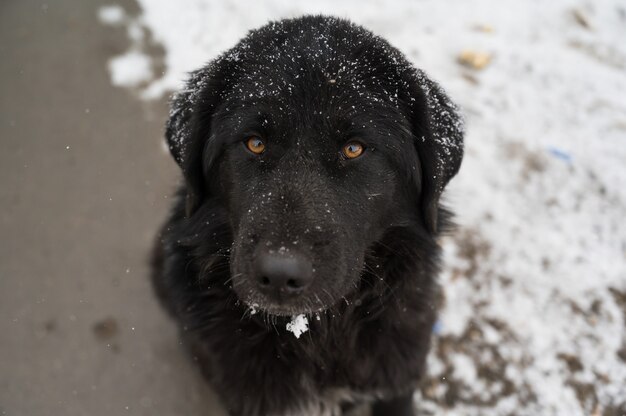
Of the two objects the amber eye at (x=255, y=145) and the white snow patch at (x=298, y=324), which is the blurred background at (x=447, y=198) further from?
the amber eye at (x=255, y=145)

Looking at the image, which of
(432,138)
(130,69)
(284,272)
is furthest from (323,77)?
(130,69)

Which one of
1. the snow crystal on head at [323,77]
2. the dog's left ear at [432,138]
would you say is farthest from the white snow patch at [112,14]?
the dog's left ear at [432,138]

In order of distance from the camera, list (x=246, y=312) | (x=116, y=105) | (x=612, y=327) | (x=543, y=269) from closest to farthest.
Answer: (x=246, y=312), (x=612, y=327), (x=543, y=269), (x=116, y=105)

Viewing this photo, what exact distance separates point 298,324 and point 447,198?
1.16 meters

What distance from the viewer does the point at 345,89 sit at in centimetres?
223

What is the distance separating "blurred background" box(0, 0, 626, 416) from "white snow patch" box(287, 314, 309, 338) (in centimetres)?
112

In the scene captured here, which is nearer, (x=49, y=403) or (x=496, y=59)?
(x=49, y=403)

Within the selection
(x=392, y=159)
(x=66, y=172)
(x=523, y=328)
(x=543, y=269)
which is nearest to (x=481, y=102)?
(x=543, y=269)

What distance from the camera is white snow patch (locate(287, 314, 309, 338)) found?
7.98ft

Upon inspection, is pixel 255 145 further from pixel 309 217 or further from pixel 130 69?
pixel 130 69

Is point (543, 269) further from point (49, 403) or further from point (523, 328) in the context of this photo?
point (49, 403)

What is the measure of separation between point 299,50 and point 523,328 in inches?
95.5

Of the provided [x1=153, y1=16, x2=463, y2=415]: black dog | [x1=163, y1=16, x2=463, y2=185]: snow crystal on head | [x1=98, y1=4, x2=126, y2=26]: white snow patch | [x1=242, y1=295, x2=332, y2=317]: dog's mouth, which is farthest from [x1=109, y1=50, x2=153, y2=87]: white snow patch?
[x1=242, y1=295, x2=332, y2=317]: dog's mouth

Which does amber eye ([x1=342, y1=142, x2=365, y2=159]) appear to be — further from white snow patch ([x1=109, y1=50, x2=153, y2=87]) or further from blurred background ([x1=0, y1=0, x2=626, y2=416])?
white snow patch ([x1=109, y1=50, x2=153, y2=87])
